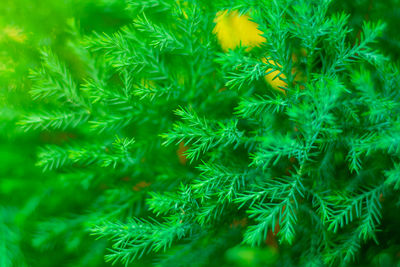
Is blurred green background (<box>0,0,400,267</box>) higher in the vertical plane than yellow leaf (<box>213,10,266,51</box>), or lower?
lower

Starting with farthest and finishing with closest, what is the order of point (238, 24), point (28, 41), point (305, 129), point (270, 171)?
point (238, 24) < point (28, 41) < point (270, 171) < point (305, 129)

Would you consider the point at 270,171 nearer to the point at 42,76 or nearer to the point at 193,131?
the point at 193,131

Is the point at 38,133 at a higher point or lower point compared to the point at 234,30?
lower

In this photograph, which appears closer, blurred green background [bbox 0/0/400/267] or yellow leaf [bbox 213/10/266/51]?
blurred green background [bbox 0/0/400/267]

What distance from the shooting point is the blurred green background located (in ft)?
1.78

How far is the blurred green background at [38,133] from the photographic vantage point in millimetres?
543

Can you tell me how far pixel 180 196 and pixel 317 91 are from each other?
0.64 feet

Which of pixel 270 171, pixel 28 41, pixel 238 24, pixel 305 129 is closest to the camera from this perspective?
pixel 305 129

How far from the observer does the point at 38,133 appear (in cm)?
66

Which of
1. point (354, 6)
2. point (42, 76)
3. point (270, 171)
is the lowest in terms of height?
point (270, 171)

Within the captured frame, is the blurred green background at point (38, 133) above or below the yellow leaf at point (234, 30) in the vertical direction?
below

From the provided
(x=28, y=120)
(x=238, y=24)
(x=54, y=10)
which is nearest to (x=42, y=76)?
(x=28, y=120)

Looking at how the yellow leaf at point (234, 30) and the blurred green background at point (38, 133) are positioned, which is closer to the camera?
the blurred green background at point (38, 133)

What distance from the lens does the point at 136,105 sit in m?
0.49
